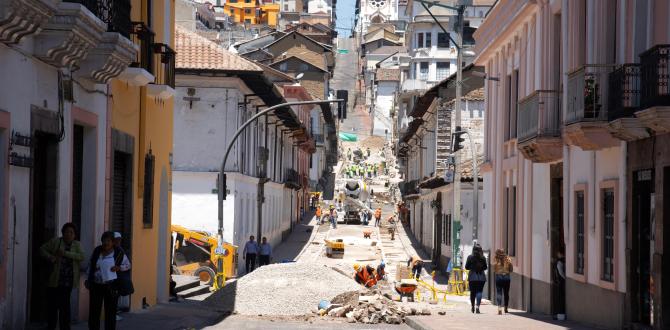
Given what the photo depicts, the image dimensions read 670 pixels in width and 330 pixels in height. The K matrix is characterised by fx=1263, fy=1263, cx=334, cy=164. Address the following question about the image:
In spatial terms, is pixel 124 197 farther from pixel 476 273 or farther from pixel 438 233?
pixel 438 233

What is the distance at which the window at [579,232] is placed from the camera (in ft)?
76.3

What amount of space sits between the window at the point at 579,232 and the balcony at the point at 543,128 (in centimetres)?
156

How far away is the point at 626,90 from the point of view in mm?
18281

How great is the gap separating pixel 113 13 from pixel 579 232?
1003cm

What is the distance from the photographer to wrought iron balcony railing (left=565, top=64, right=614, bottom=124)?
64.8ft

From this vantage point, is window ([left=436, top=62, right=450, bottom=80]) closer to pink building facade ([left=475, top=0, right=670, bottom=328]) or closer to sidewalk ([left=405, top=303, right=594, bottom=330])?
pink building facade ([left=475, top=0, right=670, bottom=328])

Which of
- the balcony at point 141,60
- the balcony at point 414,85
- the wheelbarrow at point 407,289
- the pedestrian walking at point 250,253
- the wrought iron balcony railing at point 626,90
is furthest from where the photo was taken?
the balcony at point 414,85

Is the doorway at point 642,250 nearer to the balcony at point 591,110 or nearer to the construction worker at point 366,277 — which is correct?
the balcony at point 591,110

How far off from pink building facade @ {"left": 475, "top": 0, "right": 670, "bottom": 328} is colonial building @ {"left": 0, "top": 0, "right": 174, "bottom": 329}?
7233 mm

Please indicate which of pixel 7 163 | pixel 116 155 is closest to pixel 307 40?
pixel 116 155

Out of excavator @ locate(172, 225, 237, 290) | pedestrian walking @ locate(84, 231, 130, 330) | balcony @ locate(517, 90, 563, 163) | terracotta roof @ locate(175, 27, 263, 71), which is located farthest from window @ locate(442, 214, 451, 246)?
pedestrian walking @ locate(84, 231, 130, 330)

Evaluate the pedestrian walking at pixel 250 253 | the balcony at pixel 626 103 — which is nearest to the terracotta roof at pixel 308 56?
the pedestrian walking at pixel 250 253

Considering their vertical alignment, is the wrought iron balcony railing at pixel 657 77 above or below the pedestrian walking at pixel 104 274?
above

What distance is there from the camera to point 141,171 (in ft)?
74.5
